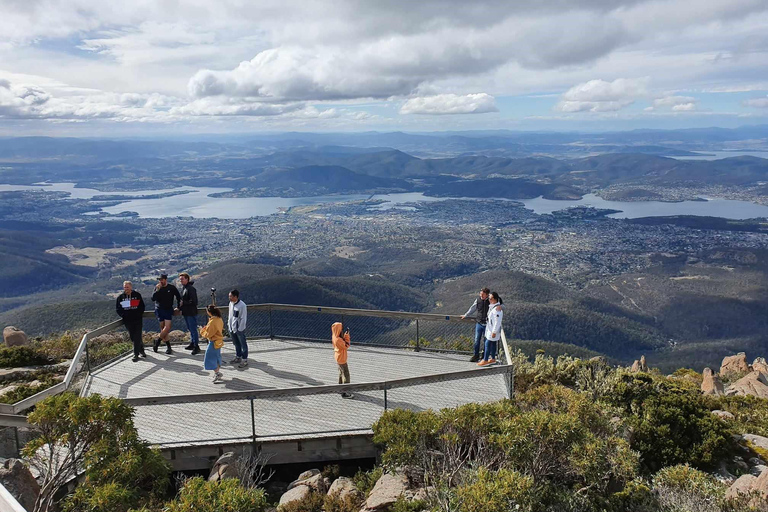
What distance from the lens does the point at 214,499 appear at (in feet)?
15.5

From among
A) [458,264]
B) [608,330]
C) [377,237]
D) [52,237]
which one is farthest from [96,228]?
[608,330]

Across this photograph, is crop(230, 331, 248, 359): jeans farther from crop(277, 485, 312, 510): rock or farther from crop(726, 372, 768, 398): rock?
crop(726, 372, 768, 398): rock

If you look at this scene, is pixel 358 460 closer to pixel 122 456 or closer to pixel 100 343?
pixel 122 456

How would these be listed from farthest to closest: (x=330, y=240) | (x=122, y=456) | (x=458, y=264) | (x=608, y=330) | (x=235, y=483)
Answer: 1. (x=330, y=240)
2. (x=458, y=264)
3. (x=608, y=330)
4. (x=122, y=456)
5. (x=235, y=483)

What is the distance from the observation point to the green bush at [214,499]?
4.61m

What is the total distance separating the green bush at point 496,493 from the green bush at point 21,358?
11.9 m

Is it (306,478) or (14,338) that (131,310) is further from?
(14,338)

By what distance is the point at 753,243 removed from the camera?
512ft

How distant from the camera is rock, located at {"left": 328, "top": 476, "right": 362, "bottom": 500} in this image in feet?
21.5

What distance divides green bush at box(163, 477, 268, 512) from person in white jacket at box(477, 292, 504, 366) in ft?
19.2

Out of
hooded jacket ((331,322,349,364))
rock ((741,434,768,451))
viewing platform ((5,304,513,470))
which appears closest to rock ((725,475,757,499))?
rock ((741,434,768,451))

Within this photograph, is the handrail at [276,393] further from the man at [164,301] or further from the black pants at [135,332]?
the man at [164,301]

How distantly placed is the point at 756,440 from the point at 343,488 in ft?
24.2

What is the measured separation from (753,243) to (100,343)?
185 meters
